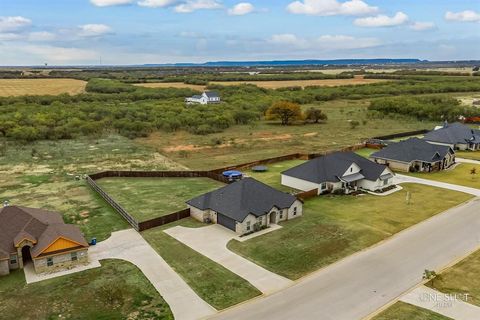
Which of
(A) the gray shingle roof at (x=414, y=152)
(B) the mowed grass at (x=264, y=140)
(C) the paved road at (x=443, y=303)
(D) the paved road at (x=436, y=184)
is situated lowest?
(C) the paved road at (x=443, y=303)

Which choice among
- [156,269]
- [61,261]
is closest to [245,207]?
[156,269]

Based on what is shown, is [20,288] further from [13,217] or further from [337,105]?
[337,105]

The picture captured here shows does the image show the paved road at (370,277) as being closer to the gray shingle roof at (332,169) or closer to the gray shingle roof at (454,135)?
the gray shingle roof at (332,169)

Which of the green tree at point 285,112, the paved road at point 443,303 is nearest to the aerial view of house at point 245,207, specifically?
the paved road at point 443,303

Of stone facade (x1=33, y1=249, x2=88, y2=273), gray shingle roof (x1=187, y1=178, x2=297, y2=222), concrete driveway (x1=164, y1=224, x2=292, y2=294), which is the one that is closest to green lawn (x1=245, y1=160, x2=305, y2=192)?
gray shingle roof (x1=187, y1=178, x2=297, y2=222)

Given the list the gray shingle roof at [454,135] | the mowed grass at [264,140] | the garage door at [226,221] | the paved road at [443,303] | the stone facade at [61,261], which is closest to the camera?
the paved road at [443,303]

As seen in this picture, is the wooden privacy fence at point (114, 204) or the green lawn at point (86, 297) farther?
the wooden privacy fence at point (114, 204)

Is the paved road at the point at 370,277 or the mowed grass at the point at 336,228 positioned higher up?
the mowed grass at the point at 336,228
